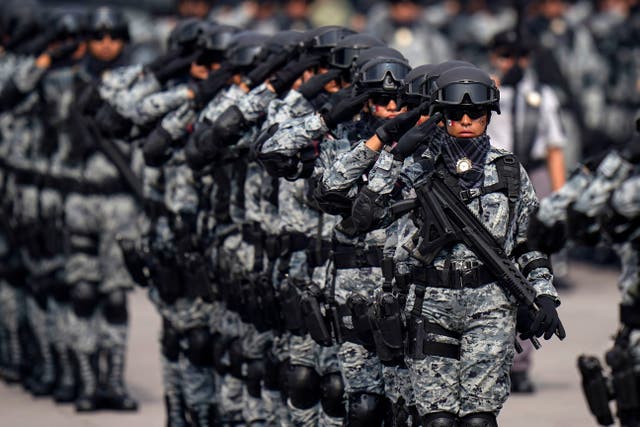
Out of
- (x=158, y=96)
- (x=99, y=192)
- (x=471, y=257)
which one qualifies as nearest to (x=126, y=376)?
(x=99, y=192)

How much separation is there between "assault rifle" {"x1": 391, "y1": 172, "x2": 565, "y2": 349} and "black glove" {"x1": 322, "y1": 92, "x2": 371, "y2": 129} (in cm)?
89

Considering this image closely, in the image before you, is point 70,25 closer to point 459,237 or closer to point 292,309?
point 292,309

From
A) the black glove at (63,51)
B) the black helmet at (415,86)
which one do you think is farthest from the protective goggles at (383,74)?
the black glove at (63,51)

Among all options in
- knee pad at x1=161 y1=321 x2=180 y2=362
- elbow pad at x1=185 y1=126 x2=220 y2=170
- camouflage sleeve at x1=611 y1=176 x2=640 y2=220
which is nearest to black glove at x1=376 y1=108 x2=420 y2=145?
camouflage sleeve at x1=611 y1=176 x2=640 y2=220

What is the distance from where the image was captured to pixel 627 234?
9516 millimetres

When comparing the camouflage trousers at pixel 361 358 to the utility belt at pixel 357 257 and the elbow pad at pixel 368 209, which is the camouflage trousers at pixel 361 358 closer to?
the utility belt at pixel 357 257

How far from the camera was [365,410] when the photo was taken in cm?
1122

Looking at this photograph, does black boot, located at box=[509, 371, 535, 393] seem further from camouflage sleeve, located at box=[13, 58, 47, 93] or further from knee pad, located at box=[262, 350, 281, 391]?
camouflage sleeve, located at box=[13, 58, 47, 93]

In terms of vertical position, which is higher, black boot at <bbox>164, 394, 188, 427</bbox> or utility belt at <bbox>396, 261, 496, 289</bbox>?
black boot at <bbox>164, 394, 188, 427</bbox>

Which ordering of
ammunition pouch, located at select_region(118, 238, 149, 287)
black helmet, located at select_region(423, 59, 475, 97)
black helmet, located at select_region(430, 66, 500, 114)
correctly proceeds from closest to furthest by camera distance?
black helmet, located at select_region(430, 66, 500, 114)
black helmet, located at select_region(423, 59, 475, 97)
ammunition pouch, located at select_region(118, 238, 149, 287)

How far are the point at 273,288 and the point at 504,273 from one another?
2.38 m

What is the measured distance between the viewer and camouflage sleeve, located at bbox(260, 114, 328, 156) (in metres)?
11.4

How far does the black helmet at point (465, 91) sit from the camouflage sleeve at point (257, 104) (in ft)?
7.12

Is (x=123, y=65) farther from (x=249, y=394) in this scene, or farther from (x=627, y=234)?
(x=627, y=234)
